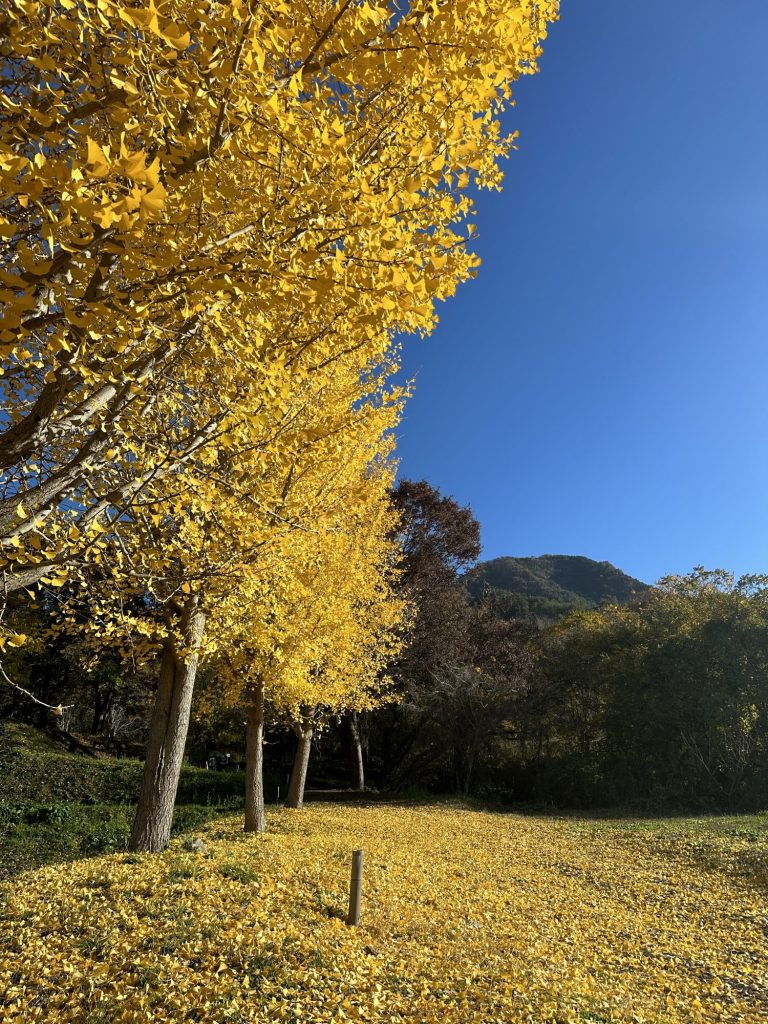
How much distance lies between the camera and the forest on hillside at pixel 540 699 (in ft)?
53.6

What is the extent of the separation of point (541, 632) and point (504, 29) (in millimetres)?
26692

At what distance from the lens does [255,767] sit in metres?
9.72

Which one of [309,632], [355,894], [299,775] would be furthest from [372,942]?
[299,775]

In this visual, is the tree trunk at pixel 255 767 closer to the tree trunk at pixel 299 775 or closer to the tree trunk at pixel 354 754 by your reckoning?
the tree trunk at pixel 299 775

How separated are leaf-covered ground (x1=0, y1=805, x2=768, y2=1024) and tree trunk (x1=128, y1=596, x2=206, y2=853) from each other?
1.18 feet

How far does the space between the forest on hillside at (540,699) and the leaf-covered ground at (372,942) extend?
810 centimetres

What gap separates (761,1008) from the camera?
4.41 m

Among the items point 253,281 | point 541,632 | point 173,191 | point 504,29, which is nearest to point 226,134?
point 173,191

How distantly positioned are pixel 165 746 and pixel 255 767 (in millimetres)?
3671

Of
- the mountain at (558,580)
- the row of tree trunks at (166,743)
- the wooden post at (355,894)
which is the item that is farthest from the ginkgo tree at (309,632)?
the mountain at (558,580)

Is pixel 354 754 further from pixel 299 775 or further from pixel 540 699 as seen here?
pixel 540 699

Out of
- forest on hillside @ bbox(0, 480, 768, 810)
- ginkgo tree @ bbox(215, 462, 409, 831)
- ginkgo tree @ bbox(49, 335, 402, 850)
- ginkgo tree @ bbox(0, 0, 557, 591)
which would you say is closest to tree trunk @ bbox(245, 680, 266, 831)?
ginkgo tree @ bbox(215, 462, 409, 831)

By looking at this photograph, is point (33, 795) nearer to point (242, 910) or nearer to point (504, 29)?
point (242, 910)

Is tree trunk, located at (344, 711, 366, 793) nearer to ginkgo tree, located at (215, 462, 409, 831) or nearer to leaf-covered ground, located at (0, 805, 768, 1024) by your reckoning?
ginkgo tree, located at (215, 462, 409, 831)
